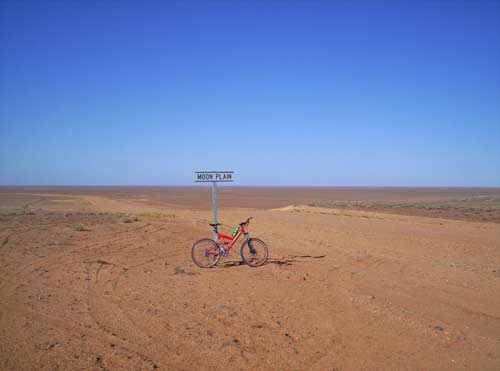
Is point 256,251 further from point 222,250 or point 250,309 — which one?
point 250,309

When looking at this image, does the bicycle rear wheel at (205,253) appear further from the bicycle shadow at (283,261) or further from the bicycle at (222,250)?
the bicycle shadow at (283,261)

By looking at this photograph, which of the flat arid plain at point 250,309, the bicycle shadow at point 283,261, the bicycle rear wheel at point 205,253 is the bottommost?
the flat arid plain at point 250,309

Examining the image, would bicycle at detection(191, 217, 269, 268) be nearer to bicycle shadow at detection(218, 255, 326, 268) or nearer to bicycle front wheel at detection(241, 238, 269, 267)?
bicycle front wheel at detection(241, 238, 269, 267)

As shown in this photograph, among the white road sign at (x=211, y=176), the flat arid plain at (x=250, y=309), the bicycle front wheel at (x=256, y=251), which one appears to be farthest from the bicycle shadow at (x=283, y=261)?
the white road sign at (x=211, y=176)

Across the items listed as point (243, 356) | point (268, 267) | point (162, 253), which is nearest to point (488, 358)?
point (243, 356)

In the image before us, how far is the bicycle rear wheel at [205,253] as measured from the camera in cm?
960

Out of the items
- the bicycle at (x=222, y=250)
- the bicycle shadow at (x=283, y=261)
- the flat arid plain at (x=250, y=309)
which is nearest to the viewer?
the flat arid plain at (x=250, y=309)

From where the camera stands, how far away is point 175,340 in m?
5.11

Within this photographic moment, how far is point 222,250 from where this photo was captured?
31.6ft

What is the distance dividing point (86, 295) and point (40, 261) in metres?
3.77

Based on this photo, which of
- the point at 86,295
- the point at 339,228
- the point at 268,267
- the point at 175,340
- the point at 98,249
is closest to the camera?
the point at 175,340

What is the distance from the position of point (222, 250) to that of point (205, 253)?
43 centimetres

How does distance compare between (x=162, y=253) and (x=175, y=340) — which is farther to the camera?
(x=162, y=253)

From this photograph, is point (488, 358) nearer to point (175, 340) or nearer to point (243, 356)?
point (243, 356)
